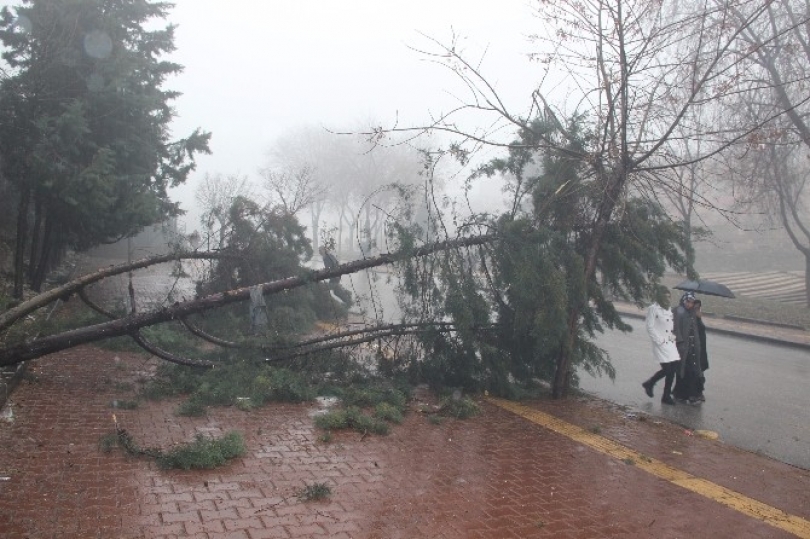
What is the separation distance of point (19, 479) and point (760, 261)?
35.5 metres

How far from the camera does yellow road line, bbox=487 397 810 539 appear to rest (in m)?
4.36

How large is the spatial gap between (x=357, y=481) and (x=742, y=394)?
258 inches

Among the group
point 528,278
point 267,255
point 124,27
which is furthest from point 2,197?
point 528,278

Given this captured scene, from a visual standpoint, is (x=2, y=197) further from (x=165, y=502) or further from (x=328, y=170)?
(x=328, y=170)

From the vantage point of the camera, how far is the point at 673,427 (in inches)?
269

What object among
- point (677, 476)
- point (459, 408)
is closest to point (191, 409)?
point (459, 408)

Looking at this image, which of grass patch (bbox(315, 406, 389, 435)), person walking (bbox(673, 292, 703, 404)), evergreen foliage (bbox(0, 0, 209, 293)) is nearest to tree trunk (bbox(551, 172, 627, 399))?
person walking (bbox(673, 292, 703, 404))

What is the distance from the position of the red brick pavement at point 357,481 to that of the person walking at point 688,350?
66.1 inches

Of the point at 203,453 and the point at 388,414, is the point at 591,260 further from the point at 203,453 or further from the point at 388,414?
the point at 203,453

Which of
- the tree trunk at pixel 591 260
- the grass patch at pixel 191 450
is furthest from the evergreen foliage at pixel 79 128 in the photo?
the tree trunk at pixel 591 260

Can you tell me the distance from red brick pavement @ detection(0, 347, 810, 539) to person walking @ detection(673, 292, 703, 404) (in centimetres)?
168

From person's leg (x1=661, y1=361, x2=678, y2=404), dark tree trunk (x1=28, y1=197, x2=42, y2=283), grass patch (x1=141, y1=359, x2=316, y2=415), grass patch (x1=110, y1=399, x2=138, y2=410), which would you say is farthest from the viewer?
dark tree trunk (x1=28, y1=197, x2=42, y2=283)

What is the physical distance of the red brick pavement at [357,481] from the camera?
3777 millimetres

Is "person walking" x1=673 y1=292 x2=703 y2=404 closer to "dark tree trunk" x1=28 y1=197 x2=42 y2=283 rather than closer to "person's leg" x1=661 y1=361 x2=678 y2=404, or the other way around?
"person's leg" x1=661 y1=361 x2=678 y2=404
